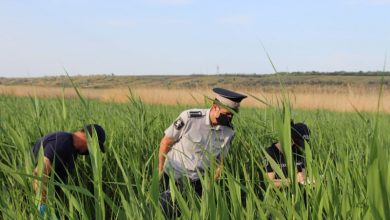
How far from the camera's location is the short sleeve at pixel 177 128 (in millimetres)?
3689

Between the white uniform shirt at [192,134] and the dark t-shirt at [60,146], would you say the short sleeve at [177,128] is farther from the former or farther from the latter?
the dark t-shirt at [60,146]

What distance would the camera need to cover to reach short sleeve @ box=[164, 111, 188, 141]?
12.1ft

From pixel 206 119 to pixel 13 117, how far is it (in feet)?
6.98

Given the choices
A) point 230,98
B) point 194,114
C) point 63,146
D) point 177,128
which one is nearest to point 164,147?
point 177,128

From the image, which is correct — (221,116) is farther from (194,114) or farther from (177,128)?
(177,128)

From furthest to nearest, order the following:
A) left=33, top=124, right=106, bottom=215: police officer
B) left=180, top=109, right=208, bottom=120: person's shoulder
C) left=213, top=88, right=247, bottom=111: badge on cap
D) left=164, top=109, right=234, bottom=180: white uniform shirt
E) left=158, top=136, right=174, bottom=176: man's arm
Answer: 1. left=180, top=109, right=208, bottom=120: person's shoulder
2. left=164, top=109, right=234, bottom=180: white uniform shirt
3. left=158, top=136, right=174, bottom=176: man's arm
4. left=213, top=88, right=247, bottom=111: badge on cap
5. left=33, top=124, right=106, bottom=215: police officer

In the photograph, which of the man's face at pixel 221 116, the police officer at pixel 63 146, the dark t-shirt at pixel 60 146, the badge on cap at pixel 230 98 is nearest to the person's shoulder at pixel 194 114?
the man's face at pixel 221 116

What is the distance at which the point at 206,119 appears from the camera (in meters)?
3.70

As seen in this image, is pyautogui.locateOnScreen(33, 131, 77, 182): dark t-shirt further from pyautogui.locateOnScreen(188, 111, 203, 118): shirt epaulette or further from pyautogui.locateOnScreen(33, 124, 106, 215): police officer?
pyautogui.locateOnScreen(188, 111, 203, 118): shirt epaulette

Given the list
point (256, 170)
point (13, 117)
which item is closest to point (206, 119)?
point (256, 170)

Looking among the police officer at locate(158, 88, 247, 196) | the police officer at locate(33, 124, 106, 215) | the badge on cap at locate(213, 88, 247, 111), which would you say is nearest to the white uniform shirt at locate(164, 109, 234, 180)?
the police officer at locate(158, 88, 247, 196)

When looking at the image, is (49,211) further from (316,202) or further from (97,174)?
(316,202)

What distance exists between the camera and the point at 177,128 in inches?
147

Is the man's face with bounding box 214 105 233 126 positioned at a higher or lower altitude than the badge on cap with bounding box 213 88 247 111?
lower
